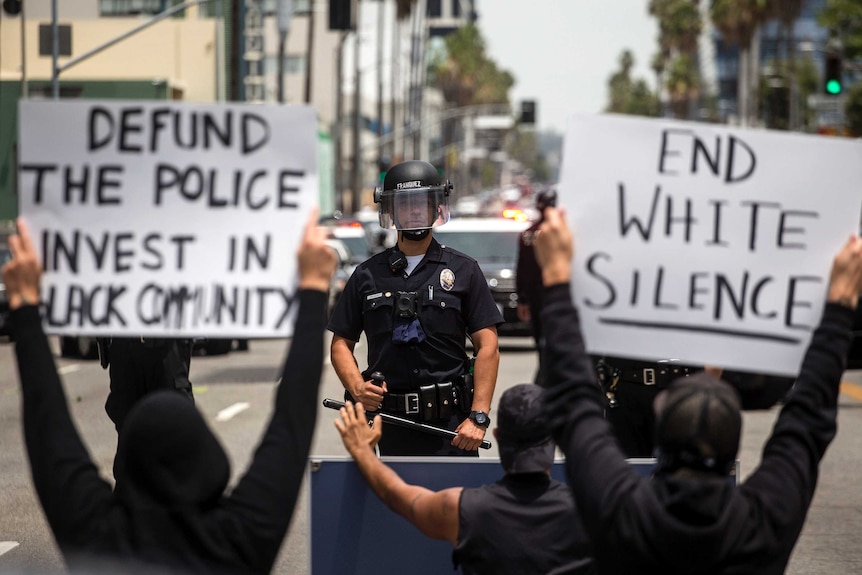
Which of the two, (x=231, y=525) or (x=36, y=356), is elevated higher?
(x=36, y=356)

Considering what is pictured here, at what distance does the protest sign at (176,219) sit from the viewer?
3.77 meters

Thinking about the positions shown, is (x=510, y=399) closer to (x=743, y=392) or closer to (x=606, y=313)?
(x=606, y=313)

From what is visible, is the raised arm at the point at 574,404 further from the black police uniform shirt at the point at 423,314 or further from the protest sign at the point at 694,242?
the black police uniform shirt at the point at 423,314

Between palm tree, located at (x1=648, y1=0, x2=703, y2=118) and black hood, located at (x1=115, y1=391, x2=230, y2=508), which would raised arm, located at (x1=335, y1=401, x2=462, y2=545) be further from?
palm tree, located at (x1=648, y1=0, x2=703, y2=118)

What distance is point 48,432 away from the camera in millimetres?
3525

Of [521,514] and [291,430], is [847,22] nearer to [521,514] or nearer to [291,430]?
[521,514]

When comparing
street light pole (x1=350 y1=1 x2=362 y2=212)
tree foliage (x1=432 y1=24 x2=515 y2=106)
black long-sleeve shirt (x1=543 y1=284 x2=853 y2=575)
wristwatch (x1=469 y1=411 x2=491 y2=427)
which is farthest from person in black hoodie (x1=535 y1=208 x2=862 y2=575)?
tree foliage (x1=432 y1=24 x2=515 y2=106)

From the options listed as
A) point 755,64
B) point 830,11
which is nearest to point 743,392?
point 830,11

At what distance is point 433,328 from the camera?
6.27 meters

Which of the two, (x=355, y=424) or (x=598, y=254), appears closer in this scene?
(x=598, y=254)

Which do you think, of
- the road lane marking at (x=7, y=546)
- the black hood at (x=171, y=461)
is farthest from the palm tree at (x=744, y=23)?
the black hood at (x=171, y=461)

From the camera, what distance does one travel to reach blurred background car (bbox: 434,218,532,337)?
853 inches

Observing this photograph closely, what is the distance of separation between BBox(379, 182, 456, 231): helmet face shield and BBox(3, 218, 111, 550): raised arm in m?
2.85

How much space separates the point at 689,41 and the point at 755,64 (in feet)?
102
